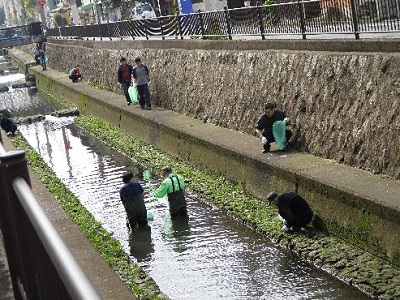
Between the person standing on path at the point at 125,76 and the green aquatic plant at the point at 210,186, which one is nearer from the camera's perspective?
the green aquatic plant at the point at 210,186

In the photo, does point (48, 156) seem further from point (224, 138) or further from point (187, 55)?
point (224, 138)

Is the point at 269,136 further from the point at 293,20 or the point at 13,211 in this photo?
the point at 13,211

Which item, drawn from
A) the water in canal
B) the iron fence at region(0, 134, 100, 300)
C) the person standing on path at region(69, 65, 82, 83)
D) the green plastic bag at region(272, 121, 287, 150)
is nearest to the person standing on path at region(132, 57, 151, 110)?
the water in canal

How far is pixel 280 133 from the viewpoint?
15102 mm

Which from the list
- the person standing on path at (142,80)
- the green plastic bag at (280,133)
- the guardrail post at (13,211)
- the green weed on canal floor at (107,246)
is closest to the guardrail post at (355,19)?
the green plastic bag at (280,133)

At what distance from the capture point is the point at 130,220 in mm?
14164

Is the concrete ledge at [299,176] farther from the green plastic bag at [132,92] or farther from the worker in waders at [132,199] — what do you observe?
the worker in waders at [132,199]

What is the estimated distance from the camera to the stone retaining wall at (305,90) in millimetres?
12367

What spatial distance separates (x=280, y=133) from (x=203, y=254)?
11.7 ft

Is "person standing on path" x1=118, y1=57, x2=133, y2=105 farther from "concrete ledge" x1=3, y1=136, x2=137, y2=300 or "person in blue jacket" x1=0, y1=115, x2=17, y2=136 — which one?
"concrete ledge" x1=3, y1=136, x2=137, y2=300

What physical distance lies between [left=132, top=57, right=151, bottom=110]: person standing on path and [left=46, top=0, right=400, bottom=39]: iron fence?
5.48ft

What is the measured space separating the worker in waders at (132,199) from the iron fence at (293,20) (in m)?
4.71

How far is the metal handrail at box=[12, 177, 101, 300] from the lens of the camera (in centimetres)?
266

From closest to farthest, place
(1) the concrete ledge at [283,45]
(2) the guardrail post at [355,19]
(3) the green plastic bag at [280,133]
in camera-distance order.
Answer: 1. (1) the concrete ledge at [283,45]
2. (2) the guardrail post at [355,19]
3. (3) the green plastic bag at [280,133]
